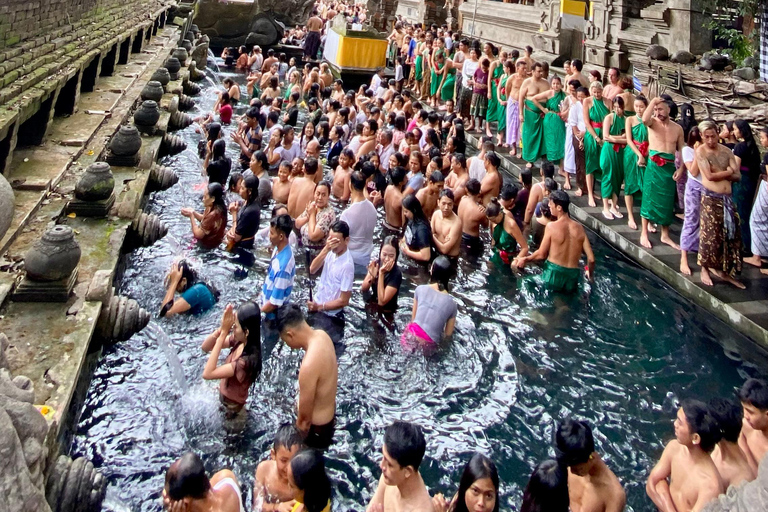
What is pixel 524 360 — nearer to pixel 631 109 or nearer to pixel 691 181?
pixel 691 181

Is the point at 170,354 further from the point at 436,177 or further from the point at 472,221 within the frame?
the point at 472,221

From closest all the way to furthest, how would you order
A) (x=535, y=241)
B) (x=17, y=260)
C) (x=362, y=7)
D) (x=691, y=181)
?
(x=17, y=260)
(x=691, y=181)
(x=535, y=241)
(x=362, y=7)

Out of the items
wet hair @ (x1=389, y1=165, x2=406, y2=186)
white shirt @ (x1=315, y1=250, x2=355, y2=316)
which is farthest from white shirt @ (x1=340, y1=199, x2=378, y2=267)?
wet hair @ (x1=389, y1=165, x2=406, y2=186)

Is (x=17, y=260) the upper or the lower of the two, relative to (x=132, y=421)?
upper

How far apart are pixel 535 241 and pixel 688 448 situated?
4604 millimetres

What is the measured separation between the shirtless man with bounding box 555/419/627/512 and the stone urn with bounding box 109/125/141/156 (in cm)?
632

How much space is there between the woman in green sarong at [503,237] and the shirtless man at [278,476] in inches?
167

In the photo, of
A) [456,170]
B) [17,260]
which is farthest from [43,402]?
[456,170]

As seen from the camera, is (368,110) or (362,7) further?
(362,7)

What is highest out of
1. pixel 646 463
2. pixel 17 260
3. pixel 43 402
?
pixel 17 260

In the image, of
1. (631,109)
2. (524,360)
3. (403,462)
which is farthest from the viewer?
(631,109)

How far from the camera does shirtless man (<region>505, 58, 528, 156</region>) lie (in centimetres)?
1091

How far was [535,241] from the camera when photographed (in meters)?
7.87

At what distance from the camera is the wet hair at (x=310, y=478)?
9.81 feet
